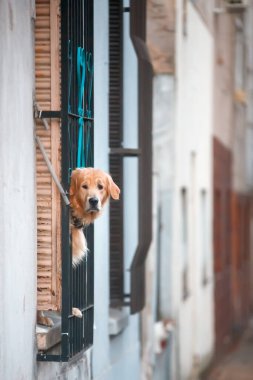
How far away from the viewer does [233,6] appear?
2248 centimetres

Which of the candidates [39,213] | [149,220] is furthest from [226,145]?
[39,213]

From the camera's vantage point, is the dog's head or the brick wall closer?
the dog's head

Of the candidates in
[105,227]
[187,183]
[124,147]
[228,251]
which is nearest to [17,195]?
[105,227]

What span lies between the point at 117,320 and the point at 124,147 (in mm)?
1639

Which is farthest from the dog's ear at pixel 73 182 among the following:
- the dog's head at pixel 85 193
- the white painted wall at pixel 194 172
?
the white painted wall at pixel 194 172

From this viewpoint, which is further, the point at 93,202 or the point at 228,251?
the point at 228,251

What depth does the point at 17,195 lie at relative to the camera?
8.69 meters

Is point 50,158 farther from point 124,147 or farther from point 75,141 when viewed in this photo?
point 124,147

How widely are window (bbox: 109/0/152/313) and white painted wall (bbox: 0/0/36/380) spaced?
4.39 m

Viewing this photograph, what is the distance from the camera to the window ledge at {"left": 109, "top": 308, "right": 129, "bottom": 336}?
1323 cm

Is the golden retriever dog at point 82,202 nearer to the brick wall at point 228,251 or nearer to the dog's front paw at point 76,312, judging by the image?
the dog's front paw at point 76,312

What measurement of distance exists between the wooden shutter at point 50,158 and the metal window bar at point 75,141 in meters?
0.06

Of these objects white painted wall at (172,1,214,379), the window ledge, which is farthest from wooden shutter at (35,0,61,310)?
white painted wall at (172,1,214,379)

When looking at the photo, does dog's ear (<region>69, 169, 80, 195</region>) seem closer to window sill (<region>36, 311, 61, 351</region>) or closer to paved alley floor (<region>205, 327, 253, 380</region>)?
window sill (<region>36, 311, 61, 351</region>)
